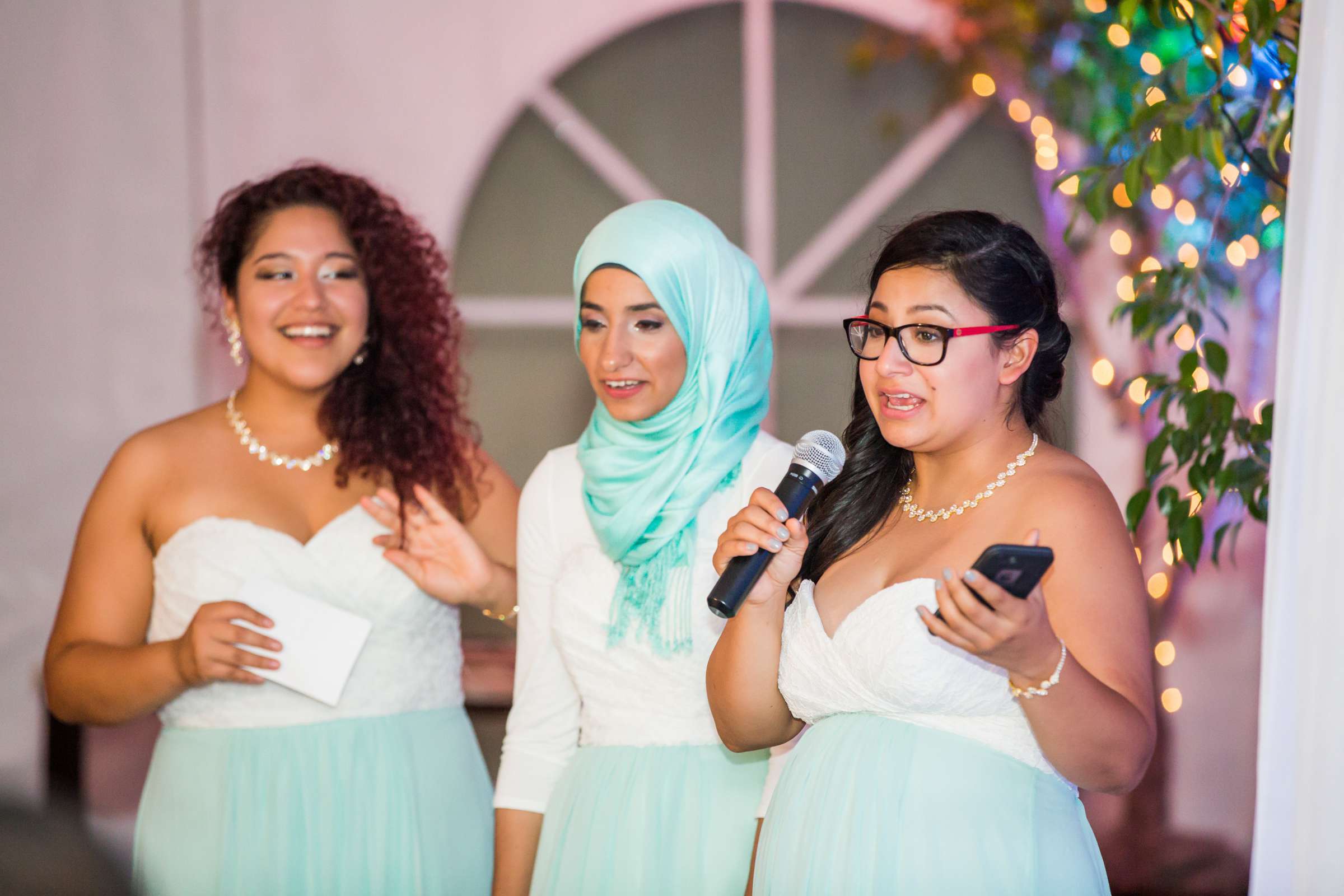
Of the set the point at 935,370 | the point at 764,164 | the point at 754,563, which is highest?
the point at 764,164

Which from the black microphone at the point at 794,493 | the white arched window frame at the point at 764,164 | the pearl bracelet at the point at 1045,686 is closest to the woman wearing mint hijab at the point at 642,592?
the black microphone at the point at 794,493

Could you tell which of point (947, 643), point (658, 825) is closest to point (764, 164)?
point (658, 825)

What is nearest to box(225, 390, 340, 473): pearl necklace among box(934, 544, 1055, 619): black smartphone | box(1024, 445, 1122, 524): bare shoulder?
box(1024, 445, 1122, 524): bare shoulder

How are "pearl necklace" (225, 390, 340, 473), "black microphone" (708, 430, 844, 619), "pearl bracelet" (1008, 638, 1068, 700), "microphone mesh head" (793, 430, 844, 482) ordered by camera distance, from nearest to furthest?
"pearl bracelet" (1008, 638, 1068, 700), "black microphone" (708, 430, 844, 619), "microphone mesh head" (793, 430, 844, 482), "pearl necklace" (225, 390, 340, 473)

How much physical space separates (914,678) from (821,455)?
328mm

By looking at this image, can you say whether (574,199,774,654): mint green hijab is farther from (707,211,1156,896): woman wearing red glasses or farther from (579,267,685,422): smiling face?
(707,211,1156,896): woman wearing red glasses

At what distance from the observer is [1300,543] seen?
5.55 ft

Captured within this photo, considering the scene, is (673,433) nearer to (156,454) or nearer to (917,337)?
(917,337)

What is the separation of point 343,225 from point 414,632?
2.72 ft

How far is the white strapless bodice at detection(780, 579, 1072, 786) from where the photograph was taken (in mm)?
1731

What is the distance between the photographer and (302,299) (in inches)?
98.0

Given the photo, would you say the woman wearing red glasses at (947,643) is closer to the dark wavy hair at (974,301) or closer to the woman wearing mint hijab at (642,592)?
the dark wavy hair at (974,301)

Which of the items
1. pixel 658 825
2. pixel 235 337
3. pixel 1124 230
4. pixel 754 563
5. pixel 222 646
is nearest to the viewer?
pixel 754 563

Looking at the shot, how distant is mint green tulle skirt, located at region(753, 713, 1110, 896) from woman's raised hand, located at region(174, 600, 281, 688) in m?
1.05
